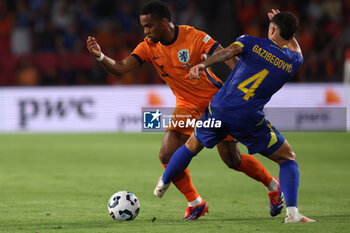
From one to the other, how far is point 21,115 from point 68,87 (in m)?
1.43

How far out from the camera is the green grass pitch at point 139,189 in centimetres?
572

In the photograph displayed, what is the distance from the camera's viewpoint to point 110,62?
620 centimetres

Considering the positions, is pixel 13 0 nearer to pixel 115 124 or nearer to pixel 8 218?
pixel 115 124

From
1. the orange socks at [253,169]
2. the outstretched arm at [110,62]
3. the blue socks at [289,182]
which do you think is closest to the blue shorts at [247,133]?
the blue socks at [289,182]

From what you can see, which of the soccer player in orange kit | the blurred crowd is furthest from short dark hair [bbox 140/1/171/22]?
the blurred crowd

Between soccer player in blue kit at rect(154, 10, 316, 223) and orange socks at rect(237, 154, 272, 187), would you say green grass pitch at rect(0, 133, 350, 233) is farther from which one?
soccer player in blue kit at rect(154, 10, 316, 223)

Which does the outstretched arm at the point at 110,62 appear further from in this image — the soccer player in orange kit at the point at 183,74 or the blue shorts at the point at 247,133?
the blue shorts at the point at 247,133

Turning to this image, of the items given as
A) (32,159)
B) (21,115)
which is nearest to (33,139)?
(21,115)

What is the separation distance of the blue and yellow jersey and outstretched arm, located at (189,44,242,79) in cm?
11

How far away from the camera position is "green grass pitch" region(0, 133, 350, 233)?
5719 millimetres

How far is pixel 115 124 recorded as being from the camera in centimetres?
1745

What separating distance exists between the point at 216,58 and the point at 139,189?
323cm

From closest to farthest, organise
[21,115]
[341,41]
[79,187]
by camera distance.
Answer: [79,187] → [21,115] → [341,41]

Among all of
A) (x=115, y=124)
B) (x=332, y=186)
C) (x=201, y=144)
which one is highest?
(x=201, y=144)
